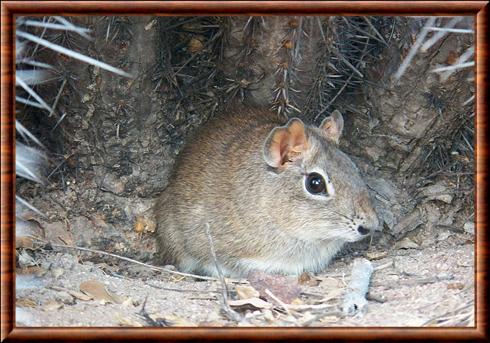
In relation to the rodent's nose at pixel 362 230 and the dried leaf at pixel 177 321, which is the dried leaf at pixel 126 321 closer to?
the dried leaf at pixel 177 321

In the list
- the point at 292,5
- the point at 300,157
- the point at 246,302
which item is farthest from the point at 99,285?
the point at 292,5

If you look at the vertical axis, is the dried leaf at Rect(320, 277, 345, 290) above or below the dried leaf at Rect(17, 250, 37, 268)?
below

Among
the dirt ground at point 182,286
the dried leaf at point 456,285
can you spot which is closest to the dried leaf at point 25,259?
the dirt ground at point 182,286

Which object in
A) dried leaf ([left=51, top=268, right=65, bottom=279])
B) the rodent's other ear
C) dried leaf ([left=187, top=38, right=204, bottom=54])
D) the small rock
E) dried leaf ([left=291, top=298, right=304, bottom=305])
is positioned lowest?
dried leaf ([left=291, top=298, right=304, bottom=305])

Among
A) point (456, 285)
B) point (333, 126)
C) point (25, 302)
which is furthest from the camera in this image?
point (333, 126)

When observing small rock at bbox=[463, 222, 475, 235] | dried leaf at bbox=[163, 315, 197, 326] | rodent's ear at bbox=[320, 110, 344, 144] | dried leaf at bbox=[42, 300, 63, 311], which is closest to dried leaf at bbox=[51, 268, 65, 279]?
dried leaf at bbox=[42, 300, 63, 311]

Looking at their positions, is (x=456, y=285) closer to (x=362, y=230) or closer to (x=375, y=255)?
(x=362, y=230)

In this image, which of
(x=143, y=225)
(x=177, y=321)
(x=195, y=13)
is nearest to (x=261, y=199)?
(x=143, y=225)

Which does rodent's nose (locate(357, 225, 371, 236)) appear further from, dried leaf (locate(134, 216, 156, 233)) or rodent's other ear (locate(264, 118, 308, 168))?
dried leaf (locate(134, 216, 156, 233))
